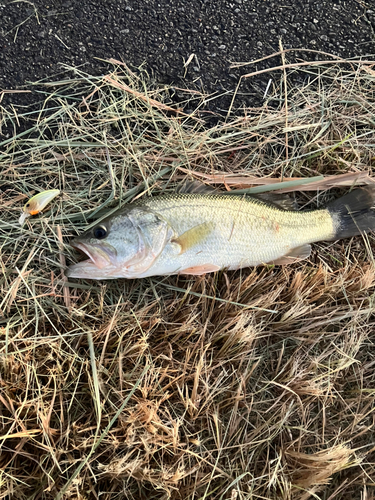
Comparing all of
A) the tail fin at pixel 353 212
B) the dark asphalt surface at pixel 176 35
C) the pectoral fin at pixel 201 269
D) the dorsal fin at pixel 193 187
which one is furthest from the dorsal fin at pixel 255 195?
the dark asphalt surface at pixel 176 35

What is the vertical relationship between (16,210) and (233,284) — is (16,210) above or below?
above

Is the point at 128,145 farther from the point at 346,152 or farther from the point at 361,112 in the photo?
the point at 361,112

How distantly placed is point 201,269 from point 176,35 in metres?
2.13

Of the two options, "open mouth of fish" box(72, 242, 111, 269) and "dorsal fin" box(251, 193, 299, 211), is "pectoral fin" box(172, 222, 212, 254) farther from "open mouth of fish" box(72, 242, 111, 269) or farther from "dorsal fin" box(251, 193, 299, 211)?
"dorsal fin" box(251, 193, 299, 211)

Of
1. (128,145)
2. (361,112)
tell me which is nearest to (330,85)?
(361,112)

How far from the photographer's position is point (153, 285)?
2.74 m

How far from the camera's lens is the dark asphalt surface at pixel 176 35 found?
3031 millimetres

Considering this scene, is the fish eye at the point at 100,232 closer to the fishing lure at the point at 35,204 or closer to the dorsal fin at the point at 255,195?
the fishing lure at the point at 35,204

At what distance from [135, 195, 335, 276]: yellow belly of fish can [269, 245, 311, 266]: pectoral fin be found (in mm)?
26

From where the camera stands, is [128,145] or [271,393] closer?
[271,393]

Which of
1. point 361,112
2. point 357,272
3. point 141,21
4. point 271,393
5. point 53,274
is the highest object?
point 141,21

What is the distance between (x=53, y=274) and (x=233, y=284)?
1.38 meters

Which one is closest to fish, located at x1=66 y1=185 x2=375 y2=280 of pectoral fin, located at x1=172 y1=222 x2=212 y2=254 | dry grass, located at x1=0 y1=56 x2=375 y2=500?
pectoral fin, located at x1=172 y1=222 x2=212 y2=254

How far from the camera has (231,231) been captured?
2660 millimetres
